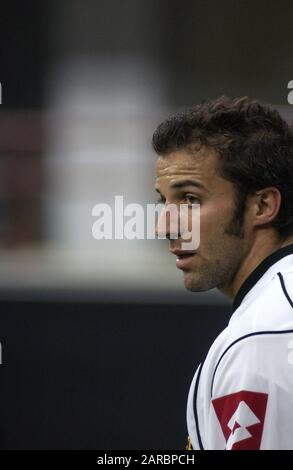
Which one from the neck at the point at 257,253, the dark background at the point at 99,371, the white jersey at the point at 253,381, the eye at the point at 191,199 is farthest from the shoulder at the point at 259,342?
the dark background at the point at 99,371

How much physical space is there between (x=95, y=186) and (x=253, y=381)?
2922 mm

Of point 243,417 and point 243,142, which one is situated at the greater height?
point 243,142

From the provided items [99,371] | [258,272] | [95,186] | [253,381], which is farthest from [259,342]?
[95,186]

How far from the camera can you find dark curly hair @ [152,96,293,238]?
66.6 inches

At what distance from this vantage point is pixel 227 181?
5.56ft

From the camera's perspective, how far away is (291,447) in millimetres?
1416

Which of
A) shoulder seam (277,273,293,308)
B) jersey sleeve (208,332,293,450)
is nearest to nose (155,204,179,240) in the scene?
shoulder seam (277,273,293,308)

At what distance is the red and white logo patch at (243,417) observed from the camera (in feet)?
4.54

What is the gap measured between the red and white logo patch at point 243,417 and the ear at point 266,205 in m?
0.39

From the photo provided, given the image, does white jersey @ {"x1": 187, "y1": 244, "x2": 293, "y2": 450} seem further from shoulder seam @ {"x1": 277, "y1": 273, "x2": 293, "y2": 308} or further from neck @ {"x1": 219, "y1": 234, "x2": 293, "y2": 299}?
neck @ {"x1": 219, "y1": 234, "x2": 293, "y2": 299}

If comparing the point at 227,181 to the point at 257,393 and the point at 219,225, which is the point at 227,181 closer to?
the point at 219,225

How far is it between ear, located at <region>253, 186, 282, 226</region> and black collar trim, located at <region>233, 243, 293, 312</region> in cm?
7

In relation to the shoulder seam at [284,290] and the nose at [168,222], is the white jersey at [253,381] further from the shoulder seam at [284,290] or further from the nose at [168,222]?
the nose at [168,222]
